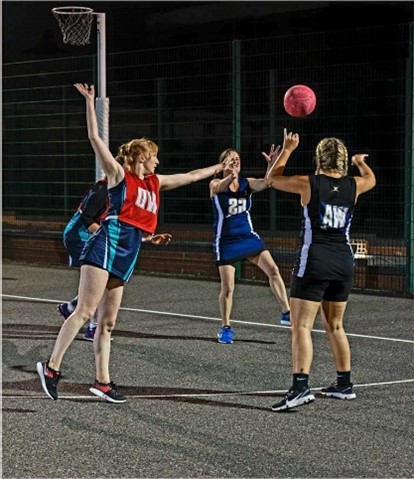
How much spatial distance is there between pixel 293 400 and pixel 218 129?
9670 millimetres

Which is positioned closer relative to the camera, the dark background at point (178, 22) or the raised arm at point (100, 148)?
the raised arm at point (100, 148)

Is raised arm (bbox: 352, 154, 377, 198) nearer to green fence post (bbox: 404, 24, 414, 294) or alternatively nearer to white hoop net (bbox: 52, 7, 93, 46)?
green fence post (bbox: 404, 24, 414, 294)

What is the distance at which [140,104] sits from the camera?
17766 millimetres

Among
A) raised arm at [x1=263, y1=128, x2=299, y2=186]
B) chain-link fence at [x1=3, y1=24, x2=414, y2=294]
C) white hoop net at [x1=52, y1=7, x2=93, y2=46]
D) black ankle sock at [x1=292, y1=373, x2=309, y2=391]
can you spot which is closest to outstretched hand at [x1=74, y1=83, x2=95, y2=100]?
raised arm at [x1=263, y1=128, x2=299, y2=186]

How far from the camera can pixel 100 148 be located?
24.6 ft

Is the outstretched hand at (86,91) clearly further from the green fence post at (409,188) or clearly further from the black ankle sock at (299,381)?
the green fence post at (409,188)

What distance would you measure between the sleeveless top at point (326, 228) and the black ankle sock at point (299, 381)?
2.32 ft

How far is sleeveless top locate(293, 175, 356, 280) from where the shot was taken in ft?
25.0

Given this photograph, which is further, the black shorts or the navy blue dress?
the navy blue dress

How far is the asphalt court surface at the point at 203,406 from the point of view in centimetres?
614

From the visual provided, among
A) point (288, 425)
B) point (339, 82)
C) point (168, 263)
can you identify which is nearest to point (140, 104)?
point (168, 263)


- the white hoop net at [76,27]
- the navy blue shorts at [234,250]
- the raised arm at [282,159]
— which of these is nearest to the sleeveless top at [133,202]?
the raised arm at [282,159]

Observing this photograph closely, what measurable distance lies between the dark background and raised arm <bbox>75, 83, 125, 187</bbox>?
23653 millimetres

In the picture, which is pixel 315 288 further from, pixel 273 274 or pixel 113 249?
pixel 273 274
